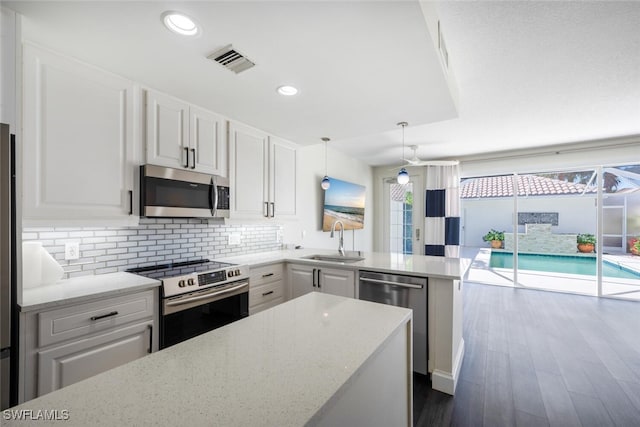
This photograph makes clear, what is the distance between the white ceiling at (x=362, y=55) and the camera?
134 centimetres

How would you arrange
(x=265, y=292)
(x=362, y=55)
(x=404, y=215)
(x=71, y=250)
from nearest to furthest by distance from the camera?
(x=362, y=55)
(x=71, y=250)
(x=265, y=292)
(x=404, y=215)

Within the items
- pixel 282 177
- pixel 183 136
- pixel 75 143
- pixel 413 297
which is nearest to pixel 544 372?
pixel 413 297

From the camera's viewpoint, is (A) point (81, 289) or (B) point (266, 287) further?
(B) point (266, 287)

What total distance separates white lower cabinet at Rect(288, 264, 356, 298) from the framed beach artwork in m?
1.68

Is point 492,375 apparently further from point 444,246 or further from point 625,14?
point 444,246

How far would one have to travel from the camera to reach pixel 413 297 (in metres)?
2.23

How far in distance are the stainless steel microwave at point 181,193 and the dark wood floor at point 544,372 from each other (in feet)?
7.16

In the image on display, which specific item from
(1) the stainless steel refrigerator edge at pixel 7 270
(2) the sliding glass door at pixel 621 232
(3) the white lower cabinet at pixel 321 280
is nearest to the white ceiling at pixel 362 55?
(1) the stainless steel refrigerator edge at pixel 7 270

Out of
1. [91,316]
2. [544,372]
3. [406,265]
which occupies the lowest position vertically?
[544,372]

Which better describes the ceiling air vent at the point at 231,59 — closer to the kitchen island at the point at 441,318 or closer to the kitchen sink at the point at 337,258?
the kitchen island at the point at 441,318

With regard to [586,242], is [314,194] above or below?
above

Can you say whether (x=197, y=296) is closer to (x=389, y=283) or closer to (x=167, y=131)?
(x=167, y=131)

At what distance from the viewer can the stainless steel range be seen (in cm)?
184

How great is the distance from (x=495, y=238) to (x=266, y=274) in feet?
19.8
